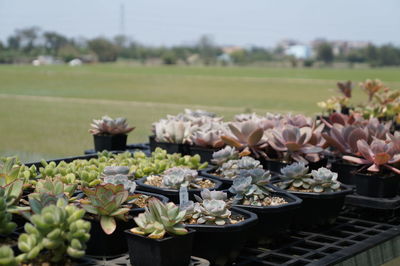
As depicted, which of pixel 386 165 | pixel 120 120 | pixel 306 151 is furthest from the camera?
pixel 120 120

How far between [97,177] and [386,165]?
1.49 meters

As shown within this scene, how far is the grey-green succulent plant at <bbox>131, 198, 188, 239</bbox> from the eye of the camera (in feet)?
6.11

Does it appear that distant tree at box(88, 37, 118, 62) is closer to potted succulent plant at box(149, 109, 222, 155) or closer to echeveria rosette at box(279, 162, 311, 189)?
potted succulent plant at box(149, 109, 222, 155)

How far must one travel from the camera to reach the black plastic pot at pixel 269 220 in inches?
94.3

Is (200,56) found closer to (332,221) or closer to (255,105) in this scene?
(255,105)

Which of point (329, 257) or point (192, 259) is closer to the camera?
point (192, 259)

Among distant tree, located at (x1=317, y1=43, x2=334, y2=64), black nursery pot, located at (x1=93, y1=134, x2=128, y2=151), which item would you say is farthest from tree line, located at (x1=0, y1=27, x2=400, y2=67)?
black nursery pot, located at (x1=93, y1=134, x2=128, y2=151)

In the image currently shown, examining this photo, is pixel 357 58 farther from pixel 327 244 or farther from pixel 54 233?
pixel 54 233

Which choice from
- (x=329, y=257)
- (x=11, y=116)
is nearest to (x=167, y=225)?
(x=329, y=257)

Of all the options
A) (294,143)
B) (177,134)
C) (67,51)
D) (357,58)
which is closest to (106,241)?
(294,143)

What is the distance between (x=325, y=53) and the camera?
84.7 metres

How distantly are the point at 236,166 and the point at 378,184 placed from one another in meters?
0.75

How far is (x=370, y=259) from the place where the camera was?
244cm

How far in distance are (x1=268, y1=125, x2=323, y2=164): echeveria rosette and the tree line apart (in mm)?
64283
